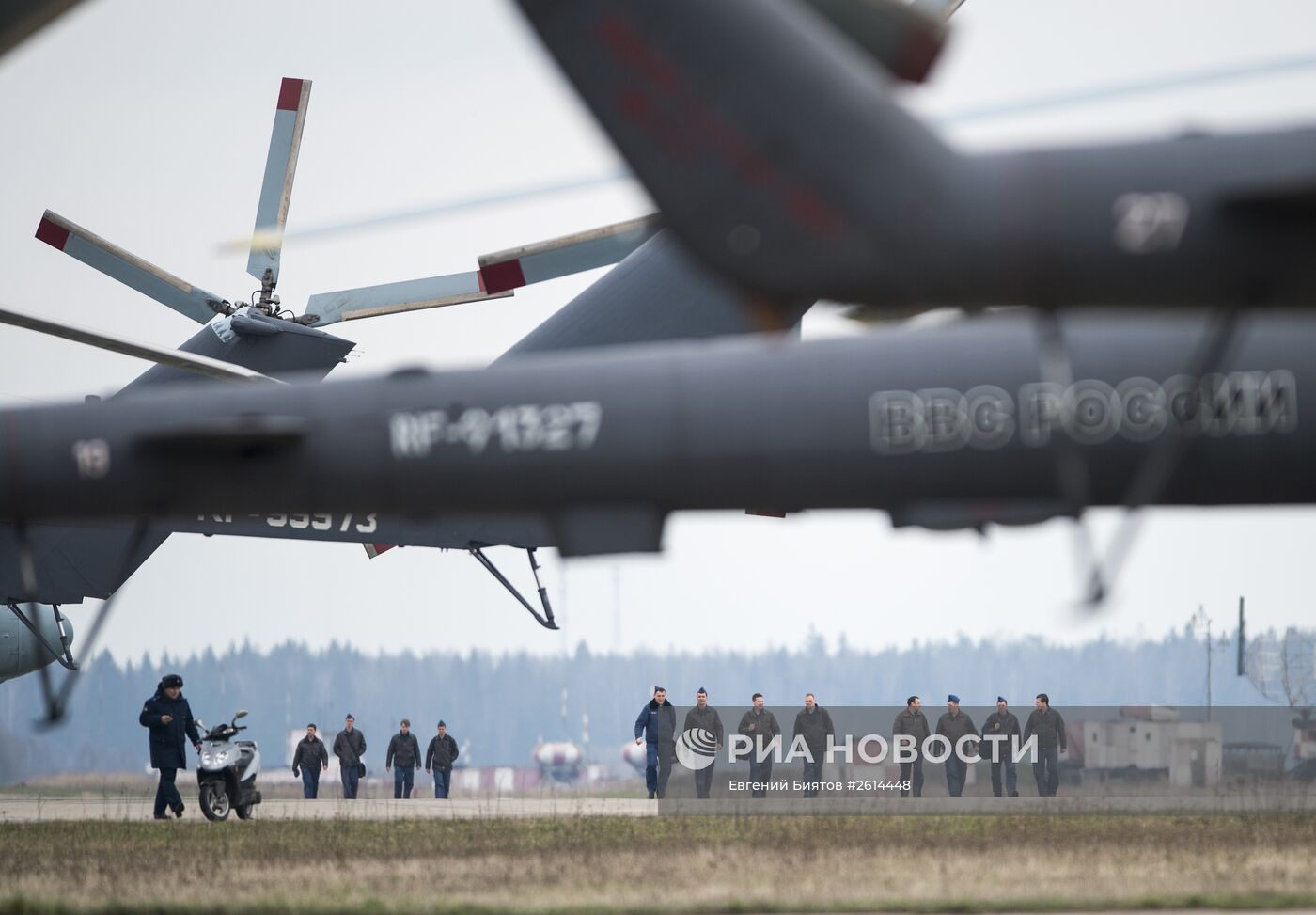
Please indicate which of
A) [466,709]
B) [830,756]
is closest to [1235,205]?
[830,756]

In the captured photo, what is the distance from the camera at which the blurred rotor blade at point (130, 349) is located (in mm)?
10898

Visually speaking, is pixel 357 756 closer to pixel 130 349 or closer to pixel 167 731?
pixel 167 731

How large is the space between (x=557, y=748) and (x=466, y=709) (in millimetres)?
34088

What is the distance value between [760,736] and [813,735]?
655mm

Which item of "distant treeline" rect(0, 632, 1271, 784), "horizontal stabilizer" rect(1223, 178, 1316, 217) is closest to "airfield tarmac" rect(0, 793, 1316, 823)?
"horizontal stabilizer" rect(1223, 178, 1316, 217)

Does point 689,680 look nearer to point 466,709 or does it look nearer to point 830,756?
point 466,709

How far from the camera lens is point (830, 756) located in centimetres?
1938

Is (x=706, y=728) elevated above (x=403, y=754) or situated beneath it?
elevated above

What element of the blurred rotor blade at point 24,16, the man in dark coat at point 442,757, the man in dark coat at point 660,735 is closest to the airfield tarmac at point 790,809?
the man in dark coat at point 660,735

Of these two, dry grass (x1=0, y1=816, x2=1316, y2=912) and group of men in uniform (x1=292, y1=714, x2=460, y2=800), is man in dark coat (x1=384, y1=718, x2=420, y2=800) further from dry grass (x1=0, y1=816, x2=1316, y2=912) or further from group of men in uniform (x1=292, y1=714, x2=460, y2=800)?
dry grass (x1=0, y1=816, x2=1316, y2=912)

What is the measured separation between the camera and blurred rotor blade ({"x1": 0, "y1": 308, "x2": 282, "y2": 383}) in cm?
1090

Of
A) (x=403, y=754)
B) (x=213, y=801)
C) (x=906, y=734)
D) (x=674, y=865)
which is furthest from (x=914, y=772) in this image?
(x=674, y=865)

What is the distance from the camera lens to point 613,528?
29.6 ft

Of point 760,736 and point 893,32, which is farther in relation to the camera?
point 760,736
